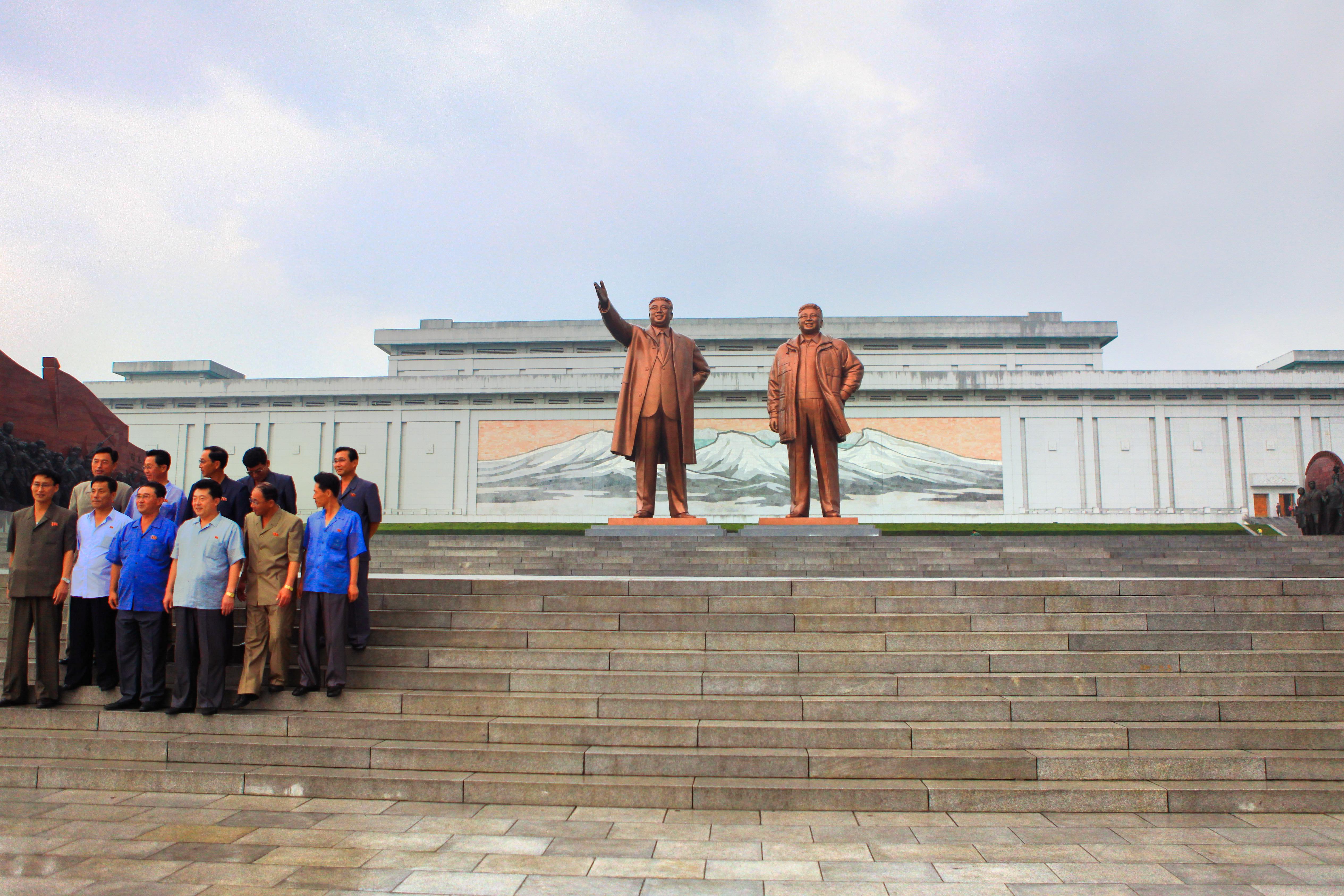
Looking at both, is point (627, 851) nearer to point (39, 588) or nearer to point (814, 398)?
point (39, 588)

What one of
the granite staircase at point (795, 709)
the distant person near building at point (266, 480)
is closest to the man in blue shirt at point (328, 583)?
the granite staircase at point (795, 709)

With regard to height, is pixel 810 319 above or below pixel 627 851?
above

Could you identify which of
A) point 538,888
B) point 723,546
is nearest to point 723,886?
point 538,888

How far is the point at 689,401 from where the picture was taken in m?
10.1

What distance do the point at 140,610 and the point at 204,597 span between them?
44 centimetres

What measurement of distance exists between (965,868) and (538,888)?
1411 mm

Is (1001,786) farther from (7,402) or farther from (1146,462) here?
(1146,462)

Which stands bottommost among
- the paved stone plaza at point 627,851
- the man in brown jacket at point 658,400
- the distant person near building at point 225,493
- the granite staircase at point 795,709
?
the paved stone plaza at point 627,851

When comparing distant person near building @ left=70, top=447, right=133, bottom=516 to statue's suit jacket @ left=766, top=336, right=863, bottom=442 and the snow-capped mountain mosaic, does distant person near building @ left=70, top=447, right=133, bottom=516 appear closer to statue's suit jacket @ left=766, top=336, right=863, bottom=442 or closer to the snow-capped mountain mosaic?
statue's suit jacket @ left=766, top=336, right=863, bottom=442

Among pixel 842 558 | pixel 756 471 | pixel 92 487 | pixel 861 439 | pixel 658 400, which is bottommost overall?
pixel 842 558

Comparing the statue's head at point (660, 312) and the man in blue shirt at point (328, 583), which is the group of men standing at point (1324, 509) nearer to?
the statue's head at point (660, 312)

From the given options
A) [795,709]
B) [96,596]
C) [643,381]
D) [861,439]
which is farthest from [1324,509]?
[96,596]

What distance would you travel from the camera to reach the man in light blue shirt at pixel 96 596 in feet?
15.0

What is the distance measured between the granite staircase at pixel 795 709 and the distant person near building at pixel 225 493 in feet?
3.33
